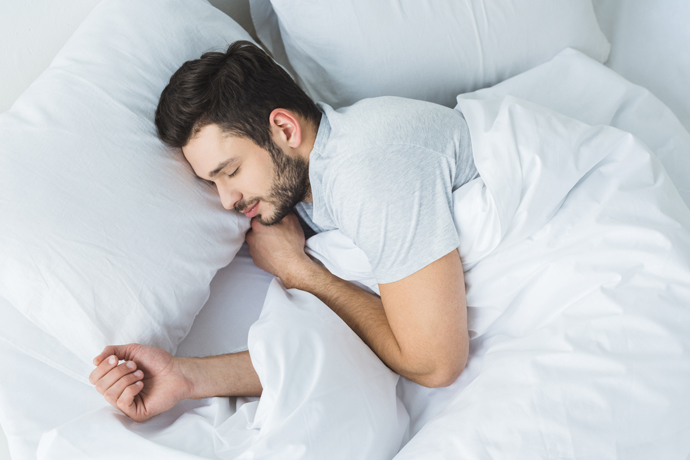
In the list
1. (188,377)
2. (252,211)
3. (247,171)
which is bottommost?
(188,377)

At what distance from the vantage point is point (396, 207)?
82 centimetres

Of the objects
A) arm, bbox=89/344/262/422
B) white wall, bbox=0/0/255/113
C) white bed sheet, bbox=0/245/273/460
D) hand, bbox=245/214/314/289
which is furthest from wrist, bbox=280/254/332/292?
white wall, bbox=0/0/255/113

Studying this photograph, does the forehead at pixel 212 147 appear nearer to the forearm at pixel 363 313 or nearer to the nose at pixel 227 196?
the nose at pixel 227 196

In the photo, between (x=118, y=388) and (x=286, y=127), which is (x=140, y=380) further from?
(x=286, y=127)

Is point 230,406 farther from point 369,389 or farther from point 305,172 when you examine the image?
point 305,172

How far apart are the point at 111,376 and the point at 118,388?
0.02 meters

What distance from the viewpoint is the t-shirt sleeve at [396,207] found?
823mm

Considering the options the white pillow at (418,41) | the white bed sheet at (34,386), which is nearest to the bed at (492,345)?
the white bed sheet at (34,386)

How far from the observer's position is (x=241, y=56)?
98 cm

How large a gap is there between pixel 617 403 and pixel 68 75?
1056 millimetres

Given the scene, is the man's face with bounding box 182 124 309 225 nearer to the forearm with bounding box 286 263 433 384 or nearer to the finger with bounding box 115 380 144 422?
the forearm with bounding box 286 263 433 384

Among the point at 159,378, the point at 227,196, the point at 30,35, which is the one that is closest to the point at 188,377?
the point at 159,378

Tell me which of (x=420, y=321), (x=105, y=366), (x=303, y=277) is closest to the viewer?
(x=105, y=366)

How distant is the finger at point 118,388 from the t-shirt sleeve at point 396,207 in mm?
439
